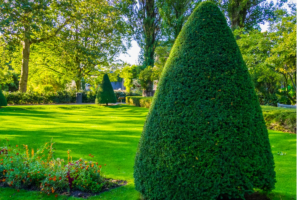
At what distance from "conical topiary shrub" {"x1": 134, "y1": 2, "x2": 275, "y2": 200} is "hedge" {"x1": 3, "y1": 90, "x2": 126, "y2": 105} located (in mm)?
27917

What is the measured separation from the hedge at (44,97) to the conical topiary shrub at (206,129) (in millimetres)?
27917

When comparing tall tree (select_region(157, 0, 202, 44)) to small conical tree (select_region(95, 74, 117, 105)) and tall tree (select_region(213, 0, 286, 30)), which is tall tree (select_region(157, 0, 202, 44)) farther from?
small conical tree (select_region(95, 74, 117, 105))

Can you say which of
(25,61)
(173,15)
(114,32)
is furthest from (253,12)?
(25,61)

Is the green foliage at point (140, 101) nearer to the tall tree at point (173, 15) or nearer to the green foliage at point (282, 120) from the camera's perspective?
the tall tree at point (173, 15)

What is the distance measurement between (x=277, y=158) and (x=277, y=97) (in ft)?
62.3

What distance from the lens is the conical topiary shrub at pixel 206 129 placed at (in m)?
2.93

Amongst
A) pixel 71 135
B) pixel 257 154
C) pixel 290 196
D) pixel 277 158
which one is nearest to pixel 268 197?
pixel 290 196

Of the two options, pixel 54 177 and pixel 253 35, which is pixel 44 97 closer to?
pixel 253 35

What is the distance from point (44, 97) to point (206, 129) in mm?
29934

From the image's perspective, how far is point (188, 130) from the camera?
299 cm

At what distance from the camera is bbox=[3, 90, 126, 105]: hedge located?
Result: 26741mm

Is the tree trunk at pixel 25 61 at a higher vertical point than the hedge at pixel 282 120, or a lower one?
higher

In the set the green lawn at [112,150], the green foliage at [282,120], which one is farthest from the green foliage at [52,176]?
the green foliage at [282,120]

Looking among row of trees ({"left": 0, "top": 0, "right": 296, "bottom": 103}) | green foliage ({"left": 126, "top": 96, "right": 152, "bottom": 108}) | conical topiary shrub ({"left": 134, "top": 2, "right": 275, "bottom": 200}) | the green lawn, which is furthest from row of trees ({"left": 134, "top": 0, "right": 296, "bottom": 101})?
conical topiary shrub ({"left": 134, "top": 2, "right": 275, "bottom": 200})
